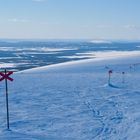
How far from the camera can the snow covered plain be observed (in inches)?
551

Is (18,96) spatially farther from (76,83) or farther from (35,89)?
(76,83)

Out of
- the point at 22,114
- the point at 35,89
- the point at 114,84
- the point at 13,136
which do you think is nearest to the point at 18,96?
the point at 35,89

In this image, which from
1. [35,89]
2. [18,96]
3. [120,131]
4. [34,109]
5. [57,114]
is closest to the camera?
[120,131]

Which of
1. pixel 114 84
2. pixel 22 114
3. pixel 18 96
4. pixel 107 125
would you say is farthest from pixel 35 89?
pixel 107 125

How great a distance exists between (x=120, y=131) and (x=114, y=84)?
12503mm

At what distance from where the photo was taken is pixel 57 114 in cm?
1719

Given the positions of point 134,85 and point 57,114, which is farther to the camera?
point 134,85

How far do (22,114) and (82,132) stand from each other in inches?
152

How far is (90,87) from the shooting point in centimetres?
2545

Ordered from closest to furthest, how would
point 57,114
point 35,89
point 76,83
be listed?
point 57,114 < point 35,89 < point 76,83

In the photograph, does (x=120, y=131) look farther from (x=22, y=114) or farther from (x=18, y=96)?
(x=18, y=96)

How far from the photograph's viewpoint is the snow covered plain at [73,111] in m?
14.0

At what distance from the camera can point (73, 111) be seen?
1784cm

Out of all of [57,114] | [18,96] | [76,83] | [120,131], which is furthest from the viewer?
[76,83]
